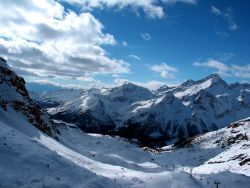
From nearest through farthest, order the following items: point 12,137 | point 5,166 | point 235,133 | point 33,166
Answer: point 5,166 < point 33,166 < point 12,137 < point 235,133

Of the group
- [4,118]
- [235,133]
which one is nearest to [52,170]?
[4,118]

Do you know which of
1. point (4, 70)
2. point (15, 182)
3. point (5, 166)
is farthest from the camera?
point (4, 70)

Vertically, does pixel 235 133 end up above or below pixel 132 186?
above

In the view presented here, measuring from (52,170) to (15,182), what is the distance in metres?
3.44

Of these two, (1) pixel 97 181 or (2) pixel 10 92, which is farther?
(2) pixel 10 92

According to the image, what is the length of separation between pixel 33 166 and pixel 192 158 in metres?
82.7

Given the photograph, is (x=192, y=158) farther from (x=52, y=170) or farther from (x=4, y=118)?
(x=52, y=170)

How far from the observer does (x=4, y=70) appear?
6094 cm

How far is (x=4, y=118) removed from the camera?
1635 inches

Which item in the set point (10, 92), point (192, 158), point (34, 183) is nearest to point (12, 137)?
point (34, 183)

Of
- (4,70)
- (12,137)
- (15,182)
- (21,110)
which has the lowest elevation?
(15,182)

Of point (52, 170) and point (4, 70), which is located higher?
point (4, 70)

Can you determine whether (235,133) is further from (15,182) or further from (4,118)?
(15,182)

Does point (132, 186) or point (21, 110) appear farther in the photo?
point (21, 110)
